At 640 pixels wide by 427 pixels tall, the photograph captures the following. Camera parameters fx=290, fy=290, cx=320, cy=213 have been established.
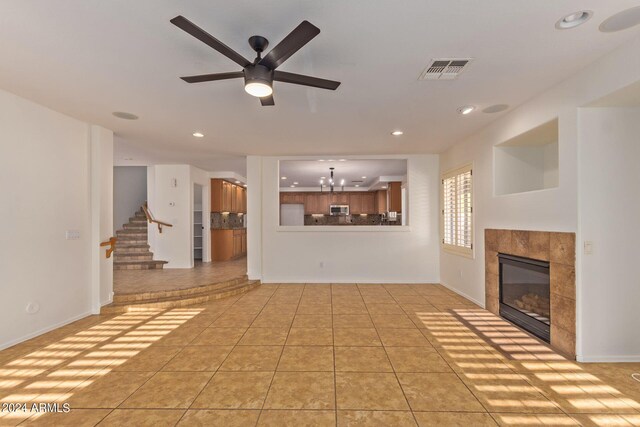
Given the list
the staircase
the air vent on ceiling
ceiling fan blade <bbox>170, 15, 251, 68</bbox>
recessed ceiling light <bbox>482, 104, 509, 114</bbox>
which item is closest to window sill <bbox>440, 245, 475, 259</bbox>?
recessed ceiling light <bbox>482, 104, 509, 114</bbox>

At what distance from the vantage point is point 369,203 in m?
11.1

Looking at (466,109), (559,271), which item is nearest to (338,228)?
(466,109)

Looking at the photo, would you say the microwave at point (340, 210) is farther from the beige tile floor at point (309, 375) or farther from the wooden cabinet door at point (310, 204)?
the beige tile floor at point (309, 375)

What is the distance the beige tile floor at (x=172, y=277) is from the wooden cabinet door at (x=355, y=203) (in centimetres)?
533

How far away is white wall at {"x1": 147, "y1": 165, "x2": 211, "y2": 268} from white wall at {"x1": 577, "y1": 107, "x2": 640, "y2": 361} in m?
7.08

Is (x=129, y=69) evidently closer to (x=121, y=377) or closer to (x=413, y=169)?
(x=121, y=377)

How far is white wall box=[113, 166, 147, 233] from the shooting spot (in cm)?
827

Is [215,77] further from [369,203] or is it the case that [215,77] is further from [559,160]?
[369,203]

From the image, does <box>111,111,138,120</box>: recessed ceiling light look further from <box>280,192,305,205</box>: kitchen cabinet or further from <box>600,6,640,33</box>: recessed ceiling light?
<box>280,192,305,205</box>: kitchen cabinet

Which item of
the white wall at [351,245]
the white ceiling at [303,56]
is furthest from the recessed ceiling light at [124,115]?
the white wall at [351,245]

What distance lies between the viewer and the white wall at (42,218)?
306cm

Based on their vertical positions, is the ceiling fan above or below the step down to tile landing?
above

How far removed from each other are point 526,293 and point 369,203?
Result: 775 centimetres

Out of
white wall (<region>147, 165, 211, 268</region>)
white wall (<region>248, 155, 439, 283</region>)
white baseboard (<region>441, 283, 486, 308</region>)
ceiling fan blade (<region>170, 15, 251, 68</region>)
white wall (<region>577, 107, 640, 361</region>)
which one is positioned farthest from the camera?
white wall (<region>147, 165, 211, 268</region>)
